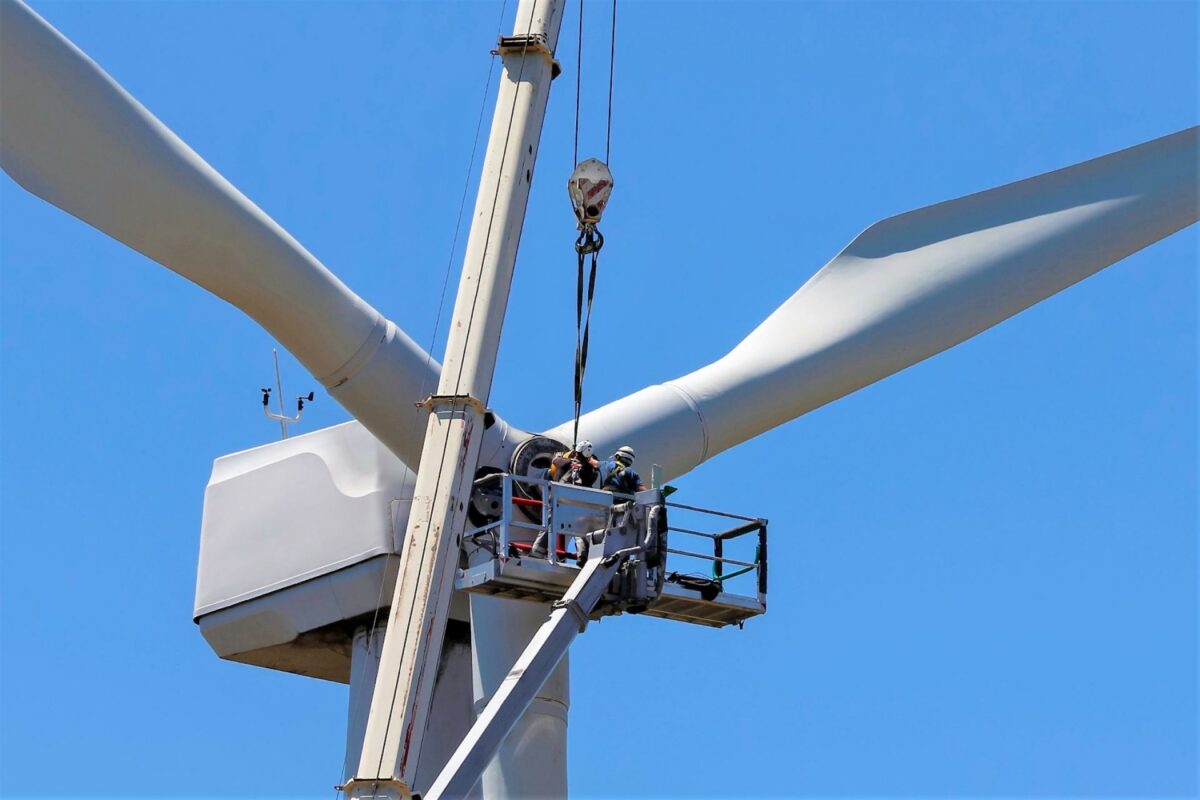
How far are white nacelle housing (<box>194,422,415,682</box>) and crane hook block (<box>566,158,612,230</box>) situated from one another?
3237mm

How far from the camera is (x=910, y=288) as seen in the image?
82.5 ft

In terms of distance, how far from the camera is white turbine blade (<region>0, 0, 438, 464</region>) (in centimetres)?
1909

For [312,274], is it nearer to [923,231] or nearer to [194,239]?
[194,239]

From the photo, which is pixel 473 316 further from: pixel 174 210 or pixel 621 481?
pixel 174 210

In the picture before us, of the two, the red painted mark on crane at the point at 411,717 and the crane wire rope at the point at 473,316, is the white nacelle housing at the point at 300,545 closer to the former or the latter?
the crane wire rope at the point at 473,316

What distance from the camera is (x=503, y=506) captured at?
20.0 m

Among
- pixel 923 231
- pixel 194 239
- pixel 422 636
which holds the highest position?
pixel 923 231

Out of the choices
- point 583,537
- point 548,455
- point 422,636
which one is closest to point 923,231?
point 548,455

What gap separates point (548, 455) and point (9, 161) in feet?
20.4

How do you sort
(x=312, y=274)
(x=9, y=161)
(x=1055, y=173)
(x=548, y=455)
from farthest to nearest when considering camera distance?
(x=1055, y=173) < (x=548, y=455) < (x=312, y=274) < (x=9, y=161)

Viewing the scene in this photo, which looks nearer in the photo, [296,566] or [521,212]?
[521,212]

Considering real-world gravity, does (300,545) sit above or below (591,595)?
above

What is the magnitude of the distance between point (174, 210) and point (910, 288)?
8411 millimetres

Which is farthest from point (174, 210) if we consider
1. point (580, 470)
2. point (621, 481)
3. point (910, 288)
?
point (910, 288)
